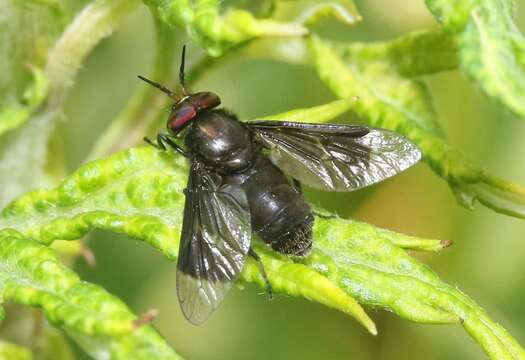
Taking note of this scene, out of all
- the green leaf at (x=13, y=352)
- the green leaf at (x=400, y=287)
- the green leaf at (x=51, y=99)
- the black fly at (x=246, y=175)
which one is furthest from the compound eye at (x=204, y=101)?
the green leaf at (x=13, y=352)

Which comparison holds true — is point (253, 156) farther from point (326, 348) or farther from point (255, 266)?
point (326, 348)

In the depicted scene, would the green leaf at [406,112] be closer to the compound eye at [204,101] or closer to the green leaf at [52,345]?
the compound eye at [204,101]

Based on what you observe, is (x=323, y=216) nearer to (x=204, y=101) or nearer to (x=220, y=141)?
(x=220, y=141)

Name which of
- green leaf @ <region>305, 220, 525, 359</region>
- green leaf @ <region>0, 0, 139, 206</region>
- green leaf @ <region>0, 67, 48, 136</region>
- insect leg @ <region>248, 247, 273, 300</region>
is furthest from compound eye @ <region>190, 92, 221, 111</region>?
green leaf @ <region>305, 220, 525, 359</region>

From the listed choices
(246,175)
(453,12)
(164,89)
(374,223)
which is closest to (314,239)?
(246,175)

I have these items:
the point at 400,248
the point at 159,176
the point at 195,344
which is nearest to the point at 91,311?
the point at 159,176

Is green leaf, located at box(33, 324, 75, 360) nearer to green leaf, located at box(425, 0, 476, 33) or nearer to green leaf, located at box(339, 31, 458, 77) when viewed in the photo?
green leaf, located at box(339, 31, 458, 77)
